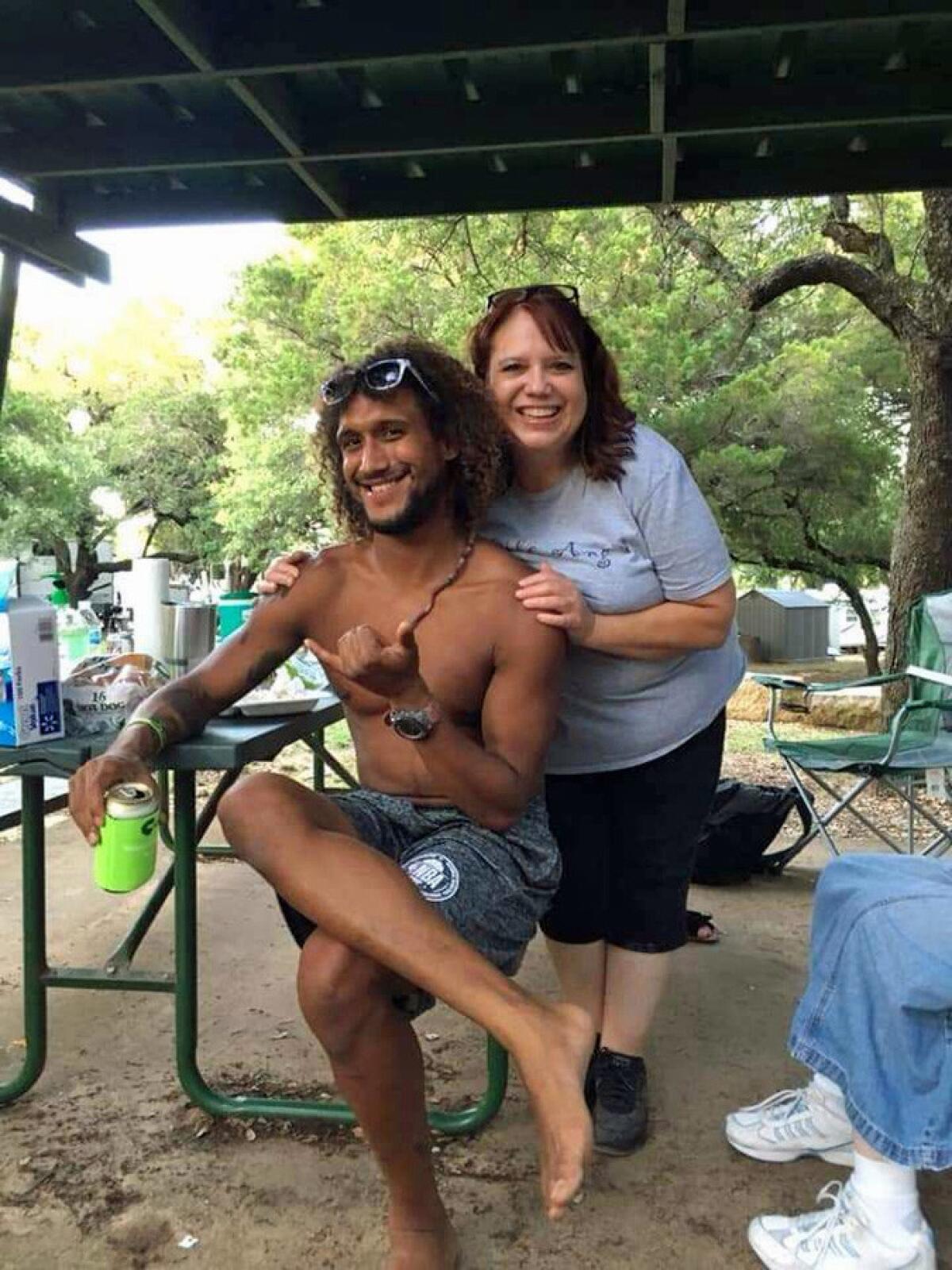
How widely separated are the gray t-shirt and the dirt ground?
2.67ft

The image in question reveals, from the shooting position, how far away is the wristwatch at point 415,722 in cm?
164

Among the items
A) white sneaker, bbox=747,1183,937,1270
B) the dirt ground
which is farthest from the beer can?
white sneaker, bbox=747,1183,937,1270

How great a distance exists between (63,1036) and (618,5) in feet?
9.42

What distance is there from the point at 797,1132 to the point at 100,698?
168 centimetres

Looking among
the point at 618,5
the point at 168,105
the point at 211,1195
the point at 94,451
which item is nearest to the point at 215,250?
the point at 94,451

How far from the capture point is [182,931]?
2.25 m

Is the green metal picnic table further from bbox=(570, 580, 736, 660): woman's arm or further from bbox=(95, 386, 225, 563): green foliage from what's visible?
bbox=(95, 386, 225, 563): green foliage

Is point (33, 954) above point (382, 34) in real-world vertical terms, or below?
below

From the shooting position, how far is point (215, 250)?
1563 centimetres

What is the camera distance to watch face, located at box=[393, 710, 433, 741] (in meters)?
1.64

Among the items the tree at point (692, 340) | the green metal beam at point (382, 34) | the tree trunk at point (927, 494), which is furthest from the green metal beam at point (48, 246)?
the tree trunk at point (927, 494)

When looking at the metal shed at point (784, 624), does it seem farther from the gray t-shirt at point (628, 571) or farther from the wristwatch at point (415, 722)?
the wristwatch at point (415, 722)

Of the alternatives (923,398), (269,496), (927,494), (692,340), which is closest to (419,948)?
(927,494)

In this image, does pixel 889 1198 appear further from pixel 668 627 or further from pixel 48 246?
pixel 48 246
